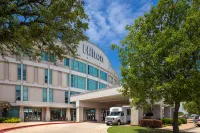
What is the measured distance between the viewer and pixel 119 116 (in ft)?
118

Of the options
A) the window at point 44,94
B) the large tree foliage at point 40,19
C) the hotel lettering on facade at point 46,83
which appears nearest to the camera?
the large tree foliage at point 40,19

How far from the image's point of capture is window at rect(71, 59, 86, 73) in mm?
57987

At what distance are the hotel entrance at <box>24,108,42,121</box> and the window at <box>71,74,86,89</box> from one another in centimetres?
1099

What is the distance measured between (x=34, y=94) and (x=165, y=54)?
123 feet

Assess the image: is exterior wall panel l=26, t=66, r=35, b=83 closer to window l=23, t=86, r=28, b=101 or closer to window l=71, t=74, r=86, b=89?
window l=23, t=86, r=28, b=101

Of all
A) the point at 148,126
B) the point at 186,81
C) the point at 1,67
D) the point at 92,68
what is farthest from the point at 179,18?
the point at 92,68

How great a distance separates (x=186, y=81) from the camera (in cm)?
1667

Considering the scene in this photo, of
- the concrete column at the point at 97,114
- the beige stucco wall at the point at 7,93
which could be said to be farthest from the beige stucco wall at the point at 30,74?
the concrete column at the point at 97,114

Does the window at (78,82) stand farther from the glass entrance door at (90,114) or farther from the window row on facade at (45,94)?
the glass entrance door at (90,114)

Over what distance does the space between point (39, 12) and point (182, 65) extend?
11612mm

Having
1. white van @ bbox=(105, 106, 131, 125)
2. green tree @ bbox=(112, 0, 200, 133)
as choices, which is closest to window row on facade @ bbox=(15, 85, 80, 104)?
white van @ bbox=(105, 106, 131, 125)

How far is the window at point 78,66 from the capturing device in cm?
5799

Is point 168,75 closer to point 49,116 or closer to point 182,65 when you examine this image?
point 182,65

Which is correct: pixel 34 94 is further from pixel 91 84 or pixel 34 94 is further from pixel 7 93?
pixel 91 84
